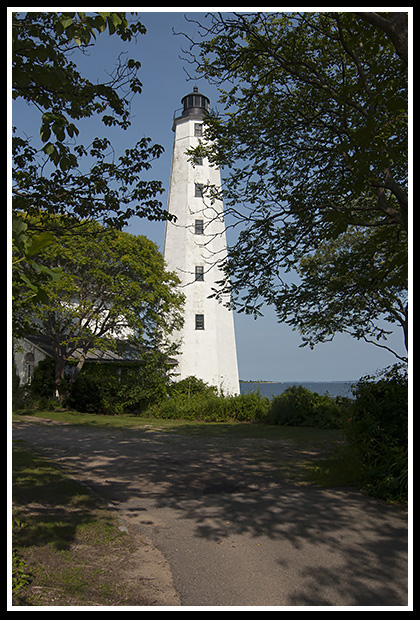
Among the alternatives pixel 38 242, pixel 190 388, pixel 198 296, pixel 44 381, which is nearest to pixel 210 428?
pixel 190 388

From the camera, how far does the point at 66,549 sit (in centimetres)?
504

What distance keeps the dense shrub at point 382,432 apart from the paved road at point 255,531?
0.38 metres

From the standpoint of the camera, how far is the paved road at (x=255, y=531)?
13.9ft

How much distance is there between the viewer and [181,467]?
1007 centimetres

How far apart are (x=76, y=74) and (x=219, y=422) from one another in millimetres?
17036

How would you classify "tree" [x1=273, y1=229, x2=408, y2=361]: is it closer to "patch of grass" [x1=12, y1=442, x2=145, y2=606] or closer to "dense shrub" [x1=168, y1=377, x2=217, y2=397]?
"patch of grass" [x1=12, y1=442, x2=145, y2=606]

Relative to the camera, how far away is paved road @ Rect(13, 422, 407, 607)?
4.24 m

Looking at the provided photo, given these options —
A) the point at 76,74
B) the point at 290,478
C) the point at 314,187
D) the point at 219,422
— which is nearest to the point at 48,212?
the point at 76,74

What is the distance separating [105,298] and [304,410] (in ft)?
37.5

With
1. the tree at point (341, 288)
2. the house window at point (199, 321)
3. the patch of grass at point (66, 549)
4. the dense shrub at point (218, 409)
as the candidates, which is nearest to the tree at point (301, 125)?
the tree at point (341, 288)

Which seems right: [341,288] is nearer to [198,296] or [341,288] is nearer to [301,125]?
[301,125]

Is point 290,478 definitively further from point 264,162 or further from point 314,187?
point 264,162

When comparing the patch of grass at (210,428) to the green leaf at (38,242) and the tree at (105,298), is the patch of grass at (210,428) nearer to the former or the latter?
the tree at (105,298)
